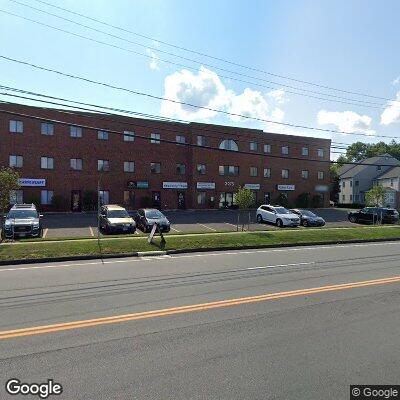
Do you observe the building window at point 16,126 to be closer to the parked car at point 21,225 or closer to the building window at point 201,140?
the building window at point 201,140

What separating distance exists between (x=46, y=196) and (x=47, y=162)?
3.27 metres

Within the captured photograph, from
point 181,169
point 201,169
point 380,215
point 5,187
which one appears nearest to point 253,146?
point 201,169

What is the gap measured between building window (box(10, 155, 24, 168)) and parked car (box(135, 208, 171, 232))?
1756cm

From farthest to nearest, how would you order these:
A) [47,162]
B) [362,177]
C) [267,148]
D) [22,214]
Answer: [362,177] → [267,148] → [47,162] → [22,214]

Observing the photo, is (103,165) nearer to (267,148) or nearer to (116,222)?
(116,222)

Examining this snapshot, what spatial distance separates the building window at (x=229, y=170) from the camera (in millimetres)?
47781

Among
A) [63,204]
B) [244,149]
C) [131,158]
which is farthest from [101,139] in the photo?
[244,149]

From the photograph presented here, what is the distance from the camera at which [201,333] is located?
19.5 ft

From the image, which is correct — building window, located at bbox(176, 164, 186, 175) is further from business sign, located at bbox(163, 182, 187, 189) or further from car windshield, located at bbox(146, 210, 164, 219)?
car windshield, located at bbox(146, 210, 164, 219)

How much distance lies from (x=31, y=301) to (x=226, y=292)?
386 centimetres

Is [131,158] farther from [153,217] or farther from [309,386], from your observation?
[309,386]

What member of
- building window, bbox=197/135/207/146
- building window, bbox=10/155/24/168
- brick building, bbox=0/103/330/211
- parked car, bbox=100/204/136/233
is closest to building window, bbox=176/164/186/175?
brick building, bbox=0/103/330/211

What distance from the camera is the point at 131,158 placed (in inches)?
1694

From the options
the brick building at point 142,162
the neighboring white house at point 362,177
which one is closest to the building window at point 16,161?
the brick building at point 142,162
